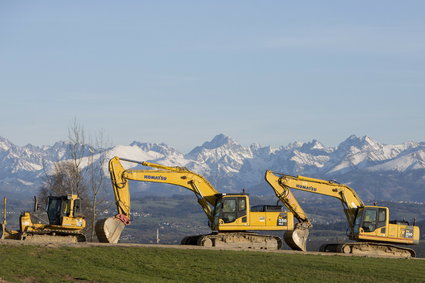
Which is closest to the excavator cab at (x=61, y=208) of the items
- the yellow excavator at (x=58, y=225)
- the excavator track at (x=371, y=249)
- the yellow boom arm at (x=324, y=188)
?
the yellow excavator at (x=58, y=225)

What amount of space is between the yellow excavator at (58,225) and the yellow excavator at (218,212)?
11.8 ft

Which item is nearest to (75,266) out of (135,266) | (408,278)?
(135,266)

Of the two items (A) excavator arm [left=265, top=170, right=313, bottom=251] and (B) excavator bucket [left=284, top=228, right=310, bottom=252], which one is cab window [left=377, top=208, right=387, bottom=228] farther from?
(B) excavator bucket [left=284, top=228, right=310, bottom=252]

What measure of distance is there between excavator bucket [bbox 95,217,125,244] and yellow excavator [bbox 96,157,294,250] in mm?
66

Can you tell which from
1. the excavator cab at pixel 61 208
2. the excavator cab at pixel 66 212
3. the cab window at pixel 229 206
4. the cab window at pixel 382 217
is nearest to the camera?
the cab window at pixel 229 206

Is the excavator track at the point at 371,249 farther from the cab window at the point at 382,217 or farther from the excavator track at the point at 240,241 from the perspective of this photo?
the excavator track at the point at 240,241

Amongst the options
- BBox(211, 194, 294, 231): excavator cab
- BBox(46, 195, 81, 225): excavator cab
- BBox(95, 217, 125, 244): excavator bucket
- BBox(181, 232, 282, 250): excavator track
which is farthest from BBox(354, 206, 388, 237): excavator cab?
BBox(46, 195, 81, 225): excavator cab

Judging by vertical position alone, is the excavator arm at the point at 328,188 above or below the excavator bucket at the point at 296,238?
above

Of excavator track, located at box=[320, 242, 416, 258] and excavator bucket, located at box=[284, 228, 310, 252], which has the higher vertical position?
excavator bucket, located at box=[284, 228, 310, 252]

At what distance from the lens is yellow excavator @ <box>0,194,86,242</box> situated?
209ft

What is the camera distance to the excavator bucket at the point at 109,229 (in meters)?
60.2

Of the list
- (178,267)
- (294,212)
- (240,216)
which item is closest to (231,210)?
(240,216)

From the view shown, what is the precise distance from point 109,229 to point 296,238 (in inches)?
523

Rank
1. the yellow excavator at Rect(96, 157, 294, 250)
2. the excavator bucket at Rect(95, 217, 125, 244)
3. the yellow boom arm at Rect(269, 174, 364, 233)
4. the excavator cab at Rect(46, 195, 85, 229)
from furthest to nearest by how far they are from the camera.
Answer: the yellow boom arm at Rect(269, 174, 364, 233) → the excavator cab at Rect(46, 195, 85, 229) → the yellow excavator at Rect(96, 157, 294, 250) → the excavator bucket at Rect(95, 217, 125, 244)
